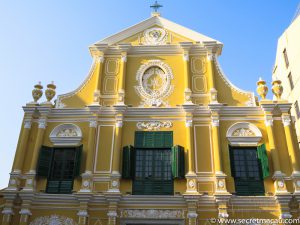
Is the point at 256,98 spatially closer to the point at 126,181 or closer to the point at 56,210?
the point at 126,181

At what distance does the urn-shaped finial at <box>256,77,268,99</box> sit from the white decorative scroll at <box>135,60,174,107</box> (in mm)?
4008

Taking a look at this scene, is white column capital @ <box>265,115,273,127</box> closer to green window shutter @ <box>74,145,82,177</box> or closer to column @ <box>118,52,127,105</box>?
column @ <box>118,52,127,105</box>

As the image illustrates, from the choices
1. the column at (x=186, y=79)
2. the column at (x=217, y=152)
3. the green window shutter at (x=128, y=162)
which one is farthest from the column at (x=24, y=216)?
the column at (x=186, y=79)

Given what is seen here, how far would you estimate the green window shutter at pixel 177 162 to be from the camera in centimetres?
1418

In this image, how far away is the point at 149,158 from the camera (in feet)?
49.1

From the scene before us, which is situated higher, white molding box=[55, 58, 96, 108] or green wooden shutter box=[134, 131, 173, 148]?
white molding box=[55, 58, 96, 108]

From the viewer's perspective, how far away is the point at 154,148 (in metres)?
15.1

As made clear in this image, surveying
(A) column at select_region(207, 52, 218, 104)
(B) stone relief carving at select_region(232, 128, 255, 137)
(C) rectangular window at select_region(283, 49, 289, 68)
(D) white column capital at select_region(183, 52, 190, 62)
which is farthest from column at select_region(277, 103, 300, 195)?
(C) rectangular window at select_region(283, 49, 289, 68)

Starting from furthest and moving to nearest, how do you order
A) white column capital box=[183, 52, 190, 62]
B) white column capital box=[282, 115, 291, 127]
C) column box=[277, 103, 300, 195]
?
1. white column capital box=[183, 52, 190, 62]
2. white column capital box=[282, 115, 291, 127]
3. column box=[277, 103, 300, 195]

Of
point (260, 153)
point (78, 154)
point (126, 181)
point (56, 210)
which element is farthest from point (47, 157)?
point (260, 153)

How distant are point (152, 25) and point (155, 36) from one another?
79cm

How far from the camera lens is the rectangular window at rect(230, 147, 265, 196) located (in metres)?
14.0

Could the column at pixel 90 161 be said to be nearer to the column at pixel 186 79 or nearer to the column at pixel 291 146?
the column at pixel 186 79

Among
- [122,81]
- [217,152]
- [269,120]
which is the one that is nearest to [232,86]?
[269,120]
